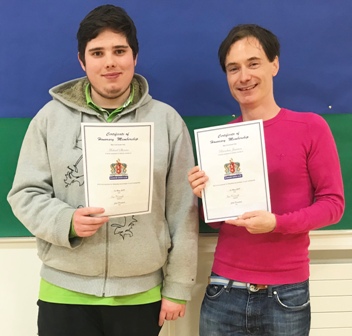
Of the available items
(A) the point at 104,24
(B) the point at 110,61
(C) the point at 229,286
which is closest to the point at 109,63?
(B) the point at 110,61

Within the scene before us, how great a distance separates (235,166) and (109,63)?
0.52 metres

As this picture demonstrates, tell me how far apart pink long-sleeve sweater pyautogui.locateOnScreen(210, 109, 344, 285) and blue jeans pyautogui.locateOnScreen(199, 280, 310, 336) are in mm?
41

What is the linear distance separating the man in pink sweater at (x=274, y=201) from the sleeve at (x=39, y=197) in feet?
1.42

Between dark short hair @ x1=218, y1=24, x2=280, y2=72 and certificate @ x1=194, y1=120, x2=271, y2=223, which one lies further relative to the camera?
dark short hair @ x1=218, y1=24, x2=280, y2=72

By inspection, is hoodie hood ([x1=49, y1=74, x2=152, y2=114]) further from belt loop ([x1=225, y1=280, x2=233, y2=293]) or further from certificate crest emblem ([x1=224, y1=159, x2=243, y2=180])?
belt loop ([x1=225, y1=280, x2=233, y2=293])

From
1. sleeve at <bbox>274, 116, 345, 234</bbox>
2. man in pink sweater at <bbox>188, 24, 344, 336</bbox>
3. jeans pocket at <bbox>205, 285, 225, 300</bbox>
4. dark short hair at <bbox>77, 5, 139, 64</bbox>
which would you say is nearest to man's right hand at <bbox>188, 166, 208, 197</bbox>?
man in pink sweater at <bbox>188, 24, 344, 336</bbox>

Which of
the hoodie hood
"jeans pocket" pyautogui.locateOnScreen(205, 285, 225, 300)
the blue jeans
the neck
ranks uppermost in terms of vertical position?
the hoodie hood

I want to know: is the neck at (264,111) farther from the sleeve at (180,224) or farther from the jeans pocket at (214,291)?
the jeans pocket at (214,291)

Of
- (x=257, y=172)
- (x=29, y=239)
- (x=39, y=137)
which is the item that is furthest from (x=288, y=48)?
(x=29, y=239)

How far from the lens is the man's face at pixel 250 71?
136 cm

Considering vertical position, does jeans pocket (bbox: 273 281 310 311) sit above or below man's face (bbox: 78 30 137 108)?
below

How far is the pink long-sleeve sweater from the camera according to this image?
1.32 meters

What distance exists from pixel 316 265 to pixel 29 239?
1.24 meters

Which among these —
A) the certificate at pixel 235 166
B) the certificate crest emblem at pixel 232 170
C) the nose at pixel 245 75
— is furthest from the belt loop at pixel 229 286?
the nose at pixel 245 75
